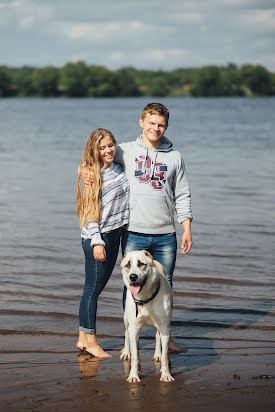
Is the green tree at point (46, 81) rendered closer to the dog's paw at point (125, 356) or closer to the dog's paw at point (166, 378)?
the dog's paw at point (125, 356)

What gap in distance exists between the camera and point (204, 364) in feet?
17.9

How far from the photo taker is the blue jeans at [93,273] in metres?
5.49

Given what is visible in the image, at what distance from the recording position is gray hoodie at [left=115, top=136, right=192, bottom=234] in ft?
17.7

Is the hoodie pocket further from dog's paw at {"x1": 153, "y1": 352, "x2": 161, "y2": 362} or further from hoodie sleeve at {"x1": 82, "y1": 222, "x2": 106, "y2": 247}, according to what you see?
dog's paw at {"x1": 153, "y1": 352, "x2": 161, "y2": 362}

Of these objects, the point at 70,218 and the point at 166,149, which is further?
the point at 70,218

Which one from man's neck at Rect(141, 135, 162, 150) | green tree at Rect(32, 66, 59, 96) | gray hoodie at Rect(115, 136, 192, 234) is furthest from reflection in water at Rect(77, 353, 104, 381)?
green tree at Rect(32, 66, 59, 96)

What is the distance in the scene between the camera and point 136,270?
15.6 feet

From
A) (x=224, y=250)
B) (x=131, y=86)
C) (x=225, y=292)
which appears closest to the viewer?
(x=225, y=292)

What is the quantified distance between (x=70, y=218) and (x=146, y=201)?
7763mm

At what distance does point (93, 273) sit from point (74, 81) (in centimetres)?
13678

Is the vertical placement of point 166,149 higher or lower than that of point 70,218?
higher

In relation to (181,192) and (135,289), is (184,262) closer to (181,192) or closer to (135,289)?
(181,192)

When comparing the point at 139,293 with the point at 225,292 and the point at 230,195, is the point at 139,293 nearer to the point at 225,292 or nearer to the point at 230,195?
the point at 225,292

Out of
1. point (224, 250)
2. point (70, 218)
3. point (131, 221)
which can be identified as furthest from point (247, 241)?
point (131, 221)
